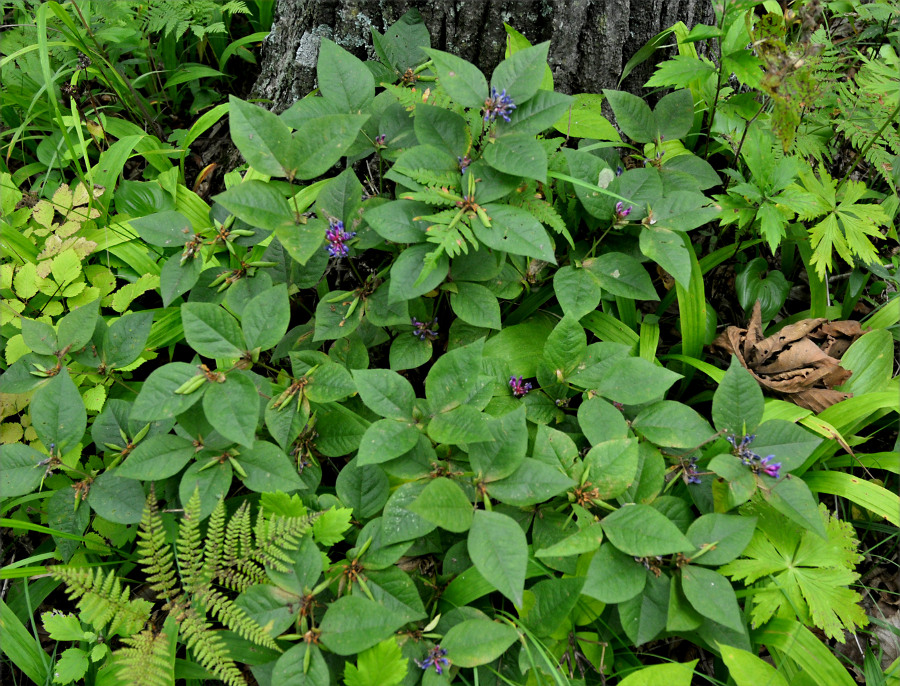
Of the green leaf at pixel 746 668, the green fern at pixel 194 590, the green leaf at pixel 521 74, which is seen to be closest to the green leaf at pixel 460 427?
the green fern at pixel 194 590

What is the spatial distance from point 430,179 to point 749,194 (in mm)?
1166

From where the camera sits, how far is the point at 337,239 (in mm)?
1762

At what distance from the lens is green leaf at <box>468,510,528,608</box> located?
1395mm

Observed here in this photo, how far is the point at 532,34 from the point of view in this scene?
92.4 inches

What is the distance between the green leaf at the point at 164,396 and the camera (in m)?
1.52

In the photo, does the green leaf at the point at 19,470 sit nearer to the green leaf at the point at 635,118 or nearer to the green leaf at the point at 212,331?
the green leaf at the point at 212,331

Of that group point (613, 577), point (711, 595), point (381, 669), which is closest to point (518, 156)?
point (613, 577)

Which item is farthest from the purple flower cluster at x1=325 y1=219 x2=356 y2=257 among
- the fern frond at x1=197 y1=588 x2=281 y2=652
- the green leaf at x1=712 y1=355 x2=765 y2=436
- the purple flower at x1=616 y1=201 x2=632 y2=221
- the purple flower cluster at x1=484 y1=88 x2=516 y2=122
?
the green leaf at x1=712 y1=355 x2=765 y2=436

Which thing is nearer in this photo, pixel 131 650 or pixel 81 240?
pixel 131 650

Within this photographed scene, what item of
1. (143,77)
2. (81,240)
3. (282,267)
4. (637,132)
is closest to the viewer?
(282,267)

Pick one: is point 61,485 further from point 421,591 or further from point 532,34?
point 532,34

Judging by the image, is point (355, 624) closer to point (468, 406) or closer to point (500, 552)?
point (500, 552)

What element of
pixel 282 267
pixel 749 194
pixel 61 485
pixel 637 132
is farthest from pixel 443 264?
pixel 61 485

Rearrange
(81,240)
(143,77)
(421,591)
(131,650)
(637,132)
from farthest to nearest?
(143,77)
(81,240)
(637,132)
(421,591)
(131,650)
